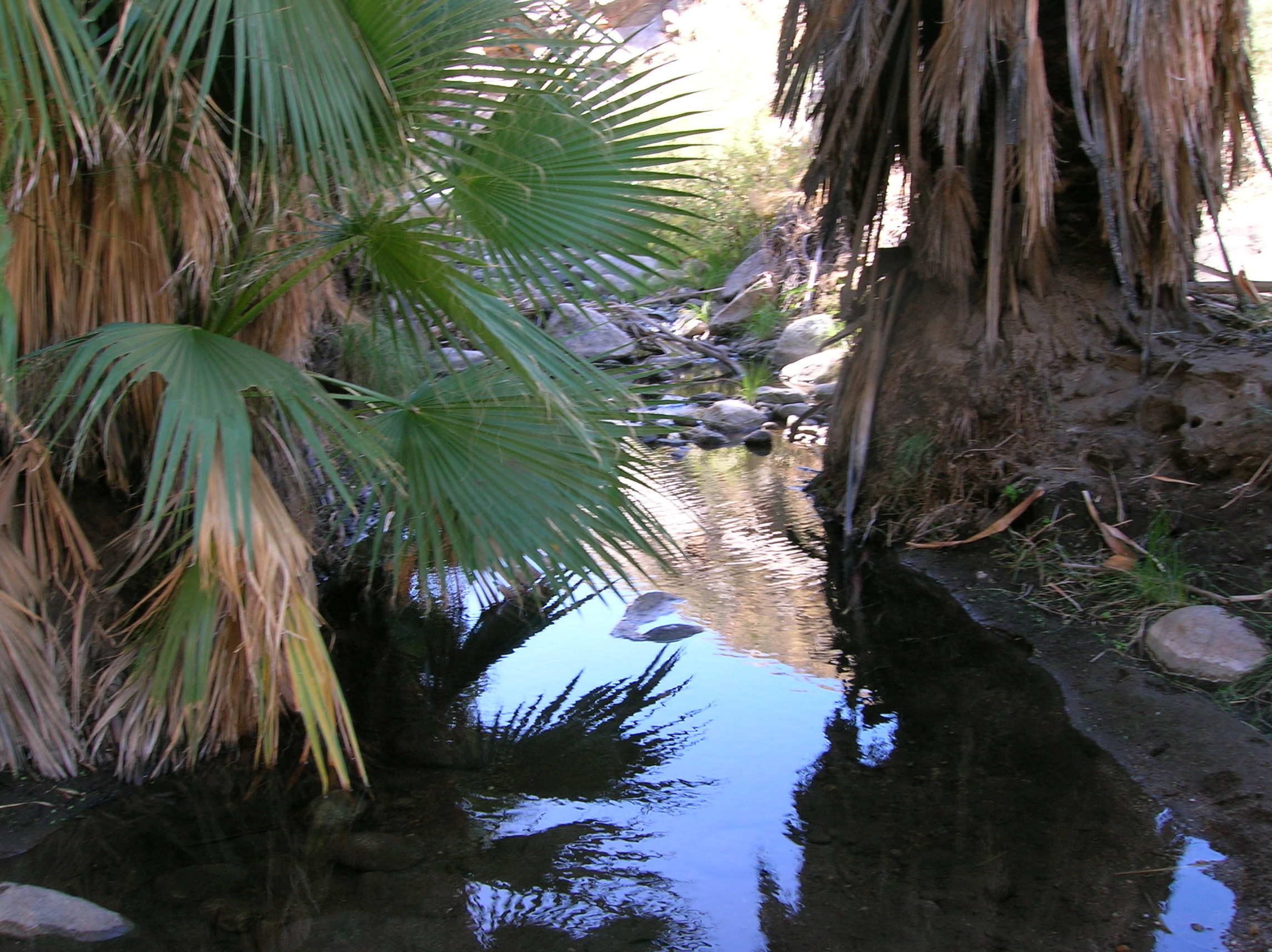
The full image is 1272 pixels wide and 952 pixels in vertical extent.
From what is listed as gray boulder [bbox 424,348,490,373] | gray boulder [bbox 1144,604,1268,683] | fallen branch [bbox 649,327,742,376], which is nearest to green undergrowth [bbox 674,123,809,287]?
fallen branch [bbox 649,327,742,376]

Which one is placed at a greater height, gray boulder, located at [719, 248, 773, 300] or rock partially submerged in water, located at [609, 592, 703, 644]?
gray boulder, located at [719, 248, 773, 300]

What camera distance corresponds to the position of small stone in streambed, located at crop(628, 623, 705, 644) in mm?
4250

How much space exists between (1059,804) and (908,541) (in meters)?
2.23

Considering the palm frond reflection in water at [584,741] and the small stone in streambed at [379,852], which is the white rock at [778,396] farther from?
the small stone in streambed at [379,852]

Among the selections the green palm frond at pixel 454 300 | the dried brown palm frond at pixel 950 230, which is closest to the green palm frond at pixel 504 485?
the green palm frond at pixel 454 300

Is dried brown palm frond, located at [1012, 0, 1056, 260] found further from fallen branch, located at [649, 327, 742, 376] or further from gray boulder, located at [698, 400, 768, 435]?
fallen branch, located at [649, 327, 742, 376]

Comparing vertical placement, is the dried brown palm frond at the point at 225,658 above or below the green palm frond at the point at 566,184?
below

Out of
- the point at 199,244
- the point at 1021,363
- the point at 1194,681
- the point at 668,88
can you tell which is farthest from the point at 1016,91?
the point at 668,88

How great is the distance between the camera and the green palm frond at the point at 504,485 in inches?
115

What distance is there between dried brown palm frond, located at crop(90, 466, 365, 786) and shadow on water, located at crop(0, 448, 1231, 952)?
0.18m

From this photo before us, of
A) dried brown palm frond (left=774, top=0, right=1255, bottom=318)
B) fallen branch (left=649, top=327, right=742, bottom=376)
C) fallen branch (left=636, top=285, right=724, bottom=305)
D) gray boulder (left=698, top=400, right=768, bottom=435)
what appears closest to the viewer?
dried brown palm frond (left=774, top=0, right=1255, bottom=318)

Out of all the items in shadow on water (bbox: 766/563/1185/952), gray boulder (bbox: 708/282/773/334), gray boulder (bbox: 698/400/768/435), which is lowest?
shadow on water (bbox: 766/563/1185/952)

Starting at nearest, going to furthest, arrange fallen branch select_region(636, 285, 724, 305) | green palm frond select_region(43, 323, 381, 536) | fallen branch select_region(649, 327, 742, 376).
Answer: green palm frond select_region(43, 323, 381, 536), fallen branch select_region(649, 327, 742, 376), fallen branch select_region(636, 285, 724, 305)

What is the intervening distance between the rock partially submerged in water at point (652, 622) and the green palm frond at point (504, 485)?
1.16 m
